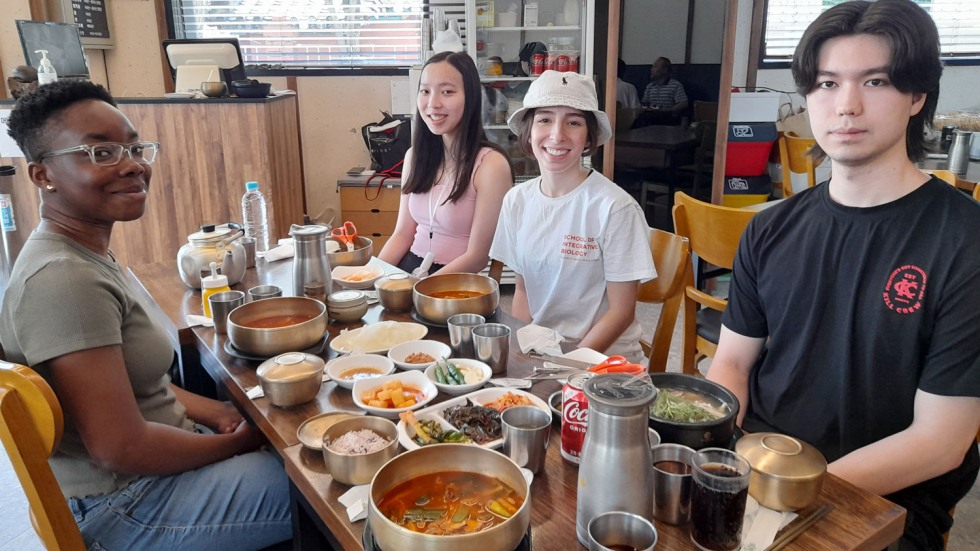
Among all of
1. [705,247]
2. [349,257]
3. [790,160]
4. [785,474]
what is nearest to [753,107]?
[790,160]

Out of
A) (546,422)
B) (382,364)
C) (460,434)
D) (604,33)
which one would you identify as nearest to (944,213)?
(546,422)

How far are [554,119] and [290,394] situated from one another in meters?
1.13

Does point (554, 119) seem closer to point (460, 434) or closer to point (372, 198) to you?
point (460, 434)

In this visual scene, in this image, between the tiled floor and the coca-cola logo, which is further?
the tiled floor

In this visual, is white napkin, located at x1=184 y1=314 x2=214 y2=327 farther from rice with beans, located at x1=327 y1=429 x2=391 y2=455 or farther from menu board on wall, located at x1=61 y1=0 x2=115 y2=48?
menu board on wall, located at x1=61 y1=0 x2=115 y2=48

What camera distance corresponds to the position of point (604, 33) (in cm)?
404

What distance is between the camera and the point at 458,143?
2635 millimetres

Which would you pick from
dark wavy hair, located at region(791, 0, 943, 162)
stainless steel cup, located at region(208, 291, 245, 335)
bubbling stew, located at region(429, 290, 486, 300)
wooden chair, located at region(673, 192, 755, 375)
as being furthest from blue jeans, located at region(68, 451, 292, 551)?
wooden chair, located at region(673, 192, 755, 375)

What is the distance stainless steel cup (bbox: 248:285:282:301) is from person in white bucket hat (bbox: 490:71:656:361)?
77cm

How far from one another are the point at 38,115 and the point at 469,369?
40.2 inches

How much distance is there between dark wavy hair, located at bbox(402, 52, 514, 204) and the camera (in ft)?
8.45

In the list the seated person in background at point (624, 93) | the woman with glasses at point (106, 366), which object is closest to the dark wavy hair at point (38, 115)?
the woman with glasses at point (106, 366)

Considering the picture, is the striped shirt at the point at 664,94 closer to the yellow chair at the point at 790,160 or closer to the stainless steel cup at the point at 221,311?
the yellow chair at the point at 790,160

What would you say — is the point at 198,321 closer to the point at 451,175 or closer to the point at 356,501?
the point at 356,501
